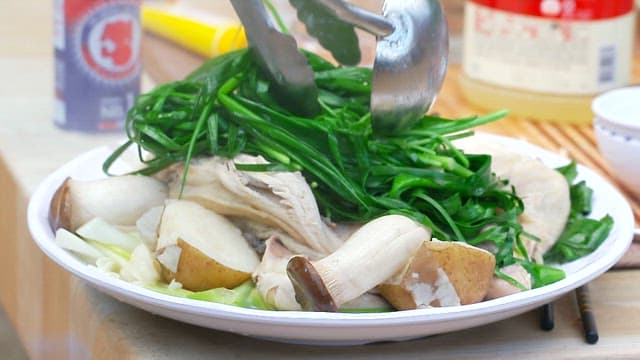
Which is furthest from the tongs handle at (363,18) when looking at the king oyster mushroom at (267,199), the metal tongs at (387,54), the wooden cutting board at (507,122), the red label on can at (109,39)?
the red label on can at (109,39)

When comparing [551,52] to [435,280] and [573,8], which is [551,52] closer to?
[573,8]

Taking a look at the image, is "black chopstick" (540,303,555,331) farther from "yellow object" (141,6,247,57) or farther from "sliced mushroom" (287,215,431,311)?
"yellow object" (141,6,247,57)

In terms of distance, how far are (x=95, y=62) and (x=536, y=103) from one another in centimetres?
47

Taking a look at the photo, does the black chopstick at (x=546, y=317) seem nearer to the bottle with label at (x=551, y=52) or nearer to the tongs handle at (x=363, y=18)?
the tongs handle at (x=363, y=18)

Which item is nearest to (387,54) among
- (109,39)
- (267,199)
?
(267,199)

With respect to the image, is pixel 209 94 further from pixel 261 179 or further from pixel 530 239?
pixel 530 239

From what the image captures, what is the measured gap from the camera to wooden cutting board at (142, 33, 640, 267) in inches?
49.4

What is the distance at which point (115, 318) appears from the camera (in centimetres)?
83

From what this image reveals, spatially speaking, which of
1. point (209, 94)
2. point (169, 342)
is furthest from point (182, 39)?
point (169, 342)

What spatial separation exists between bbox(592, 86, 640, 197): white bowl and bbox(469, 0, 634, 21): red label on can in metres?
0.18

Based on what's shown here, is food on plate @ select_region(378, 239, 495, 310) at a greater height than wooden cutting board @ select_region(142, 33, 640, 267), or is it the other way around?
food on plate @ select_region(378, 239, 495, 310)

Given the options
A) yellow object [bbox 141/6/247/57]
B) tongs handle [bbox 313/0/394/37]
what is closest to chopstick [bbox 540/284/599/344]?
tongs handle [bbox 313/0/394/37]

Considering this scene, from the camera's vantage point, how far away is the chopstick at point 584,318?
2.72 feet

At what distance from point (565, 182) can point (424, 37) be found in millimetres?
160
